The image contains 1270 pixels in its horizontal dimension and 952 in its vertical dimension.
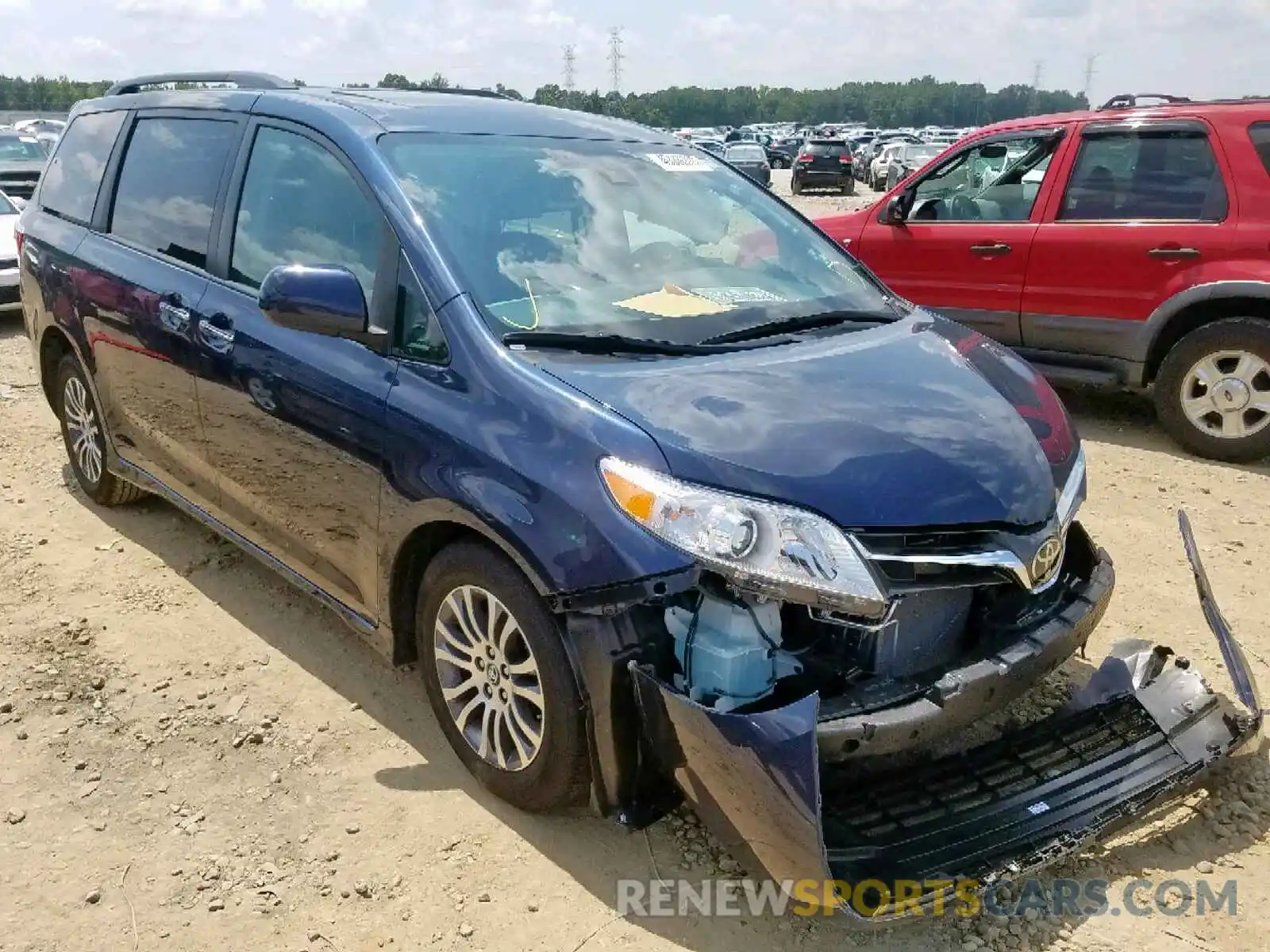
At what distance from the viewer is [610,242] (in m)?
3.31

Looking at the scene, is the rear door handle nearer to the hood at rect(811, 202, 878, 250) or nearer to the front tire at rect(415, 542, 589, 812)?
the hood at rect(811, 202, 878, 250)

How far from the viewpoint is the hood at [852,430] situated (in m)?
2.47

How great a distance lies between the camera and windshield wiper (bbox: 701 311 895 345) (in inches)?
121

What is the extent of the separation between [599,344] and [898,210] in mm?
4770

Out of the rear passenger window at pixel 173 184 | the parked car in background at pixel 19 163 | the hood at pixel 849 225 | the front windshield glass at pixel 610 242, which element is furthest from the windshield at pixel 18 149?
the front windshield glass at pixel 610 242

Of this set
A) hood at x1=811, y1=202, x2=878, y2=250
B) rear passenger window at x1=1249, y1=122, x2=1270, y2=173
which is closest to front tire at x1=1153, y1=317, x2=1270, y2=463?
rear passenger window at x1=1249, y1=122, x2=1270, y2=173

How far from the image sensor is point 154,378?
416cm

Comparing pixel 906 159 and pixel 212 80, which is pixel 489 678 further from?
pixel 906 159

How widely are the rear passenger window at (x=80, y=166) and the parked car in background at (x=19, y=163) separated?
464 inches

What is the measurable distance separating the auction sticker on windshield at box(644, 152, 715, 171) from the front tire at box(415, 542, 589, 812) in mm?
1698

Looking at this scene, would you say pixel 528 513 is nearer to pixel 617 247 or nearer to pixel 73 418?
pixel 617 247

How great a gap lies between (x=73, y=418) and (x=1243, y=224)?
608 cm

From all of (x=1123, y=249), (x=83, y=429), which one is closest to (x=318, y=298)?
(x=83, y=429)

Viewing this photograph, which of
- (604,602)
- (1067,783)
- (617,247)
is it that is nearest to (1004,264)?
(617,247)
